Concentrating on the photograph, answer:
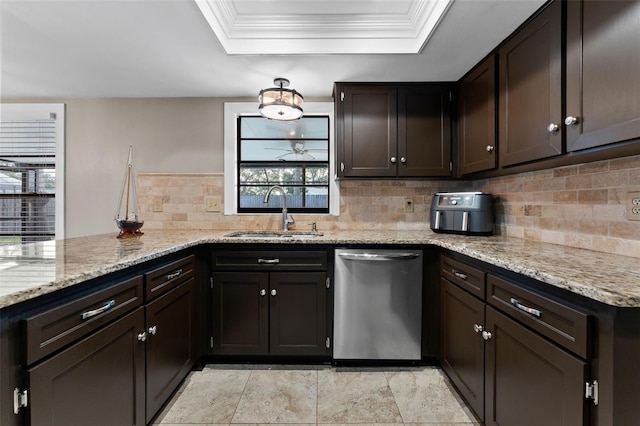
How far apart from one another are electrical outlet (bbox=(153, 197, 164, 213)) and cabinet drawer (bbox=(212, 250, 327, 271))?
1.02m

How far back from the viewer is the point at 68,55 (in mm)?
1904

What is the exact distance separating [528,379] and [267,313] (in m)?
1.47

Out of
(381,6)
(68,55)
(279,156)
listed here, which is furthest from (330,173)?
(68,55)

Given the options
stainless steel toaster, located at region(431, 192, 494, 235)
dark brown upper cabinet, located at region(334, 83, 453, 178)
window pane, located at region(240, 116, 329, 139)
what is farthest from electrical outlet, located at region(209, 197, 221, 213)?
stainless steel toaster, located at region(431, 192, 494, 235)

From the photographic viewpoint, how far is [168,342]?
1.54 meters

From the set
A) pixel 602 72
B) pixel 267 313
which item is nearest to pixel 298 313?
pixel 267 313

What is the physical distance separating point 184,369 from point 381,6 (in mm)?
2538

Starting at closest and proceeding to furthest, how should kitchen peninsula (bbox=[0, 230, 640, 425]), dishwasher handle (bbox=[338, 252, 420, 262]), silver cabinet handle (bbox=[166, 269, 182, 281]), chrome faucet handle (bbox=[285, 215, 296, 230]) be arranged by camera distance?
kitchen peninsula (bbox=[0, 230, 640, 425]), silver cabinet handle (bbox=[166, 269, 182, 281]), dishwasher handle (bbox=[338, 252, 420, 262]), chrome faucet handle (bbox=[285, 215, 296, 230])

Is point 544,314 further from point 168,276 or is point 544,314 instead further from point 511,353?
point 168,276

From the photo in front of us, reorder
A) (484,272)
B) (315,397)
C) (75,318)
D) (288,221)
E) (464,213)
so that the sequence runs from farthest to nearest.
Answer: (288,221) → (464,213) → (315,397) → (484,272) → (75,318)

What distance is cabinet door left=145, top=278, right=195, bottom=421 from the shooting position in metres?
1.38

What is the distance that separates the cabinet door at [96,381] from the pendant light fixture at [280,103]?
1.46 m

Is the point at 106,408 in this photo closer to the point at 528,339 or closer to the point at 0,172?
the point at 528,339

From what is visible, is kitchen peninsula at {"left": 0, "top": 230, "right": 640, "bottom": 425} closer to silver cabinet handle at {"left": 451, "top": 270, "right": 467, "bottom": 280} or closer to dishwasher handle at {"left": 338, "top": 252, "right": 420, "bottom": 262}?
silver cabinet handle at {"left": 451, "top": 270, "right": 467, "bottom": 280}
